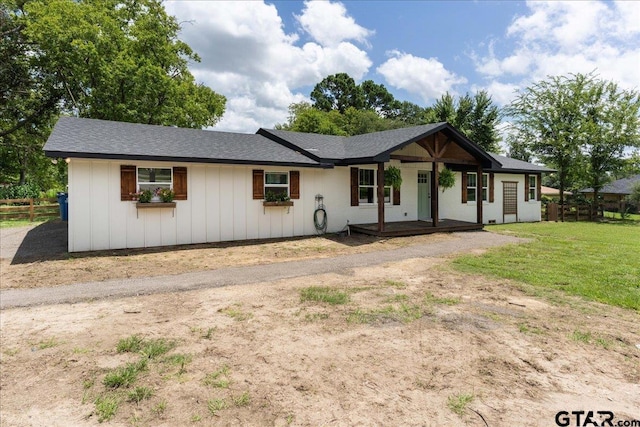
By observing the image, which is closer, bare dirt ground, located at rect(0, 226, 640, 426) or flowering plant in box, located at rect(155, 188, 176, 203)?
bare dirt ground, located at rect(0, 226, 640, 426)

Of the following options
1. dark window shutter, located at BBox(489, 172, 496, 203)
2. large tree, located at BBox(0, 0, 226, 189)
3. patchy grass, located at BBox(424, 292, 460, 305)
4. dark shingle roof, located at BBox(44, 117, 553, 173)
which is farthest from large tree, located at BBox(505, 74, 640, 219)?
large tree, located at BBox(0, 0, 226, 189)

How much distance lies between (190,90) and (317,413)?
25.7m

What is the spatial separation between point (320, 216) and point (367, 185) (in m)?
2.38

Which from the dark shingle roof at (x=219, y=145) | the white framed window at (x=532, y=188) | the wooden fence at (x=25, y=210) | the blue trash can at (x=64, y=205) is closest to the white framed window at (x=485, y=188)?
the dark shingle roof at (x=219, y=145)

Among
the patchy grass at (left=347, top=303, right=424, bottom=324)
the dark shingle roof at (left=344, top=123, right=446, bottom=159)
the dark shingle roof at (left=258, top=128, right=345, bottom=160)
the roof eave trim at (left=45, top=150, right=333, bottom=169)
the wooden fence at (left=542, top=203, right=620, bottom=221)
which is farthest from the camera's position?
the wooden fence at (left=542, top=203, right=620, bottom=221)

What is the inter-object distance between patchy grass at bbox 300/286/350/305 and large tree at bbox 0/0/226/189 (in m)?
18.8

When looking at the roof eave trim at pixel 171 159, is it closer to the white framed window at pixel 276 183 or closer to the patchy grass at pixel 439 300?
the white framed window at pixel 276 183

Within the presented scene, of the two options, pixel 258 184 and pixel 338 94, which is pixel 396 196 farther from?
pixel 338 94

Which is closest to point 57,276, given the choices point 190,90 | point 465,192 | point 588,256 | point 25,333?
point 25,333

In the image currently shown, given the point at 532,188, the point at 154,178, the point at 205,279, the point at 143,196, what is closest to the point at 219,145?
the point at 154,178

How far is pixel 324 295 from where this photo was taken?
529 cm

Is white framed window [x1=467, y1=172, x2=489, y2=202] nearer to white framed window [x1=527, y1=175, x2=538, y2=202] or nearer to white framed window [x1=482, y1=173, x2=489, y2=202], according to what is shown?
→ white framed window [x1=482, y1=173, x2=489, y2=202]

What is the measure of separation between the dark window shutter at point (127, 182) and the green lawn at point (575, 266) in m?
8.36

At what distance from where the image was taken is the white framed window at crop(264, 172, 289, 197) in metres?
11.2
